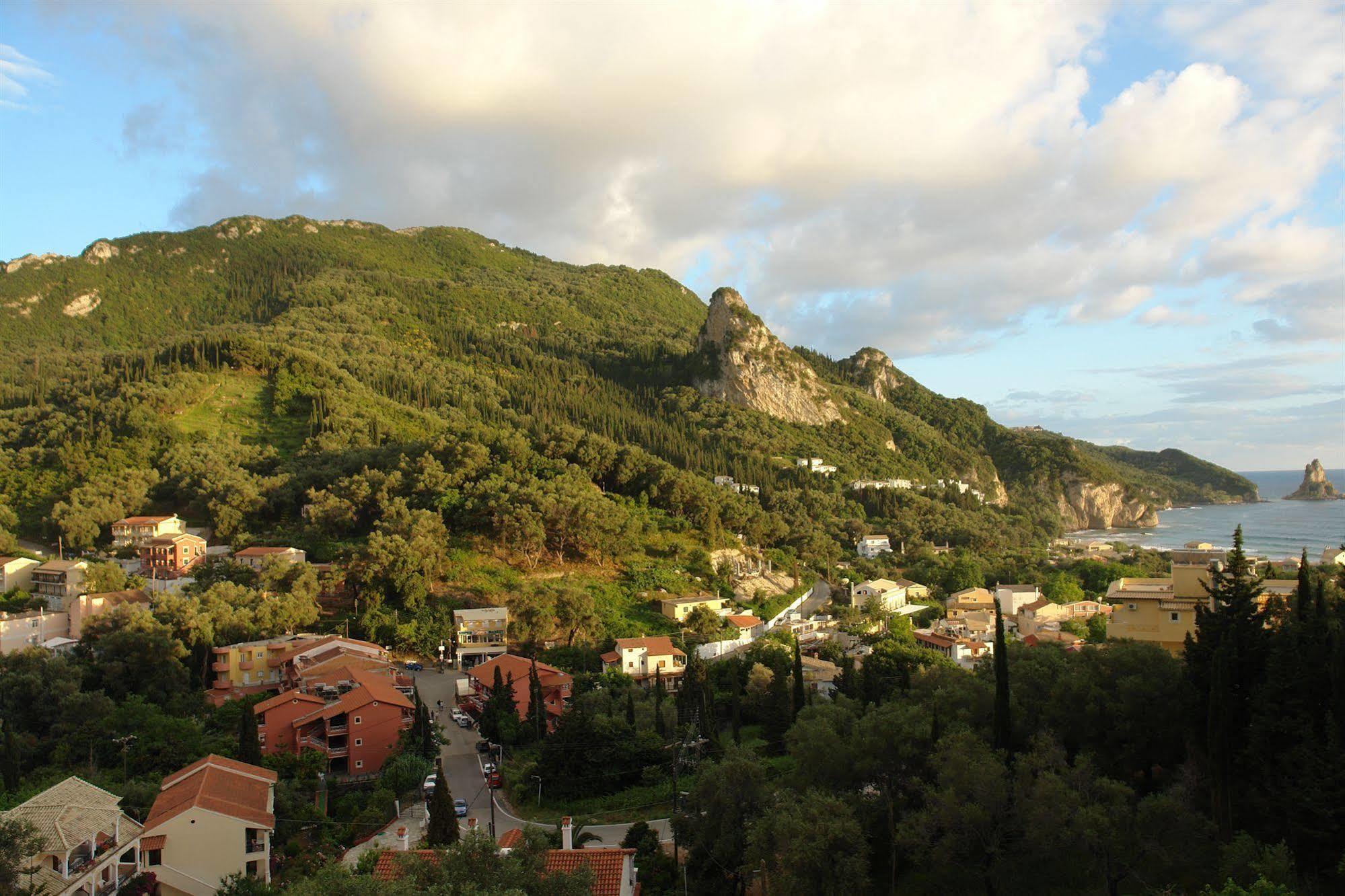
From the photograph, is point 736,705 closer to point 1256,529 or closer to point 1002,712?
point 1002,712

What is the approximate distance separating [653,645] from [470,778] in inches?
545

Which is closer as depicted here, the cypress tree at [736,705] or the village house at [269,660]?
the cypress tree at [736,705]

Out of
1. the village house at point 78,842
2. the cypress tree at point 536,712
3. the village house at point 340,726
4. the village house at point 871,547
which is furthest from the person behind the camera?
the village house at point 871,547

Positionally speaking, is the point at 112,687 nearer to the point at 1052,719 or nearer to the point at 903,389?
the point at 1052,719

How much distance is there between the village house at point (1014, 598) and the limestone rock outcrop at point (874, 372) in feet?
311

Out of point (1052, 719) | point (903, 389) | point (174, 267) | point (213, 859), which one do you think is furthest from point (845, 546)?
point (174, 267)

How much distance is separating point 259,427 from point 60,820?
176 ft

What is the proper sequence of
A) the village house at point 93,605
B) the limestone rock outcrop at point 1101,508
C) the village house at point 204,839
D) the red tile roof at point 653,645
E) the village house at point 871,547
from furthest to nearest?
the limestone rock outcrop at point 1101,508, the village house at point 871,547, the red tile roof at point 653,645, the village house at point 93,605, the village house at point 204,839

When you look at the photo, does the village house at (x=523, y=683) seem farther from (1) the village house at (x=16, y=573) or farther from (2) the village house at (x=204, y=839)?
(1) the village house at (x=16, y=573)

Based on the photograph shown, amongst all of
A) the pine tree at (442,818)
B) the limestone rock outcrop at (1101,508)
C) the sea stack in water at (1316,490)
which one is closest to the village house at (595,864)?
the pine tree at (442,818)

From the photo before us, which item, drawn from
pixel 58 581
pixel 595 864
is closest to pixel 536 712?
pixel 595 864

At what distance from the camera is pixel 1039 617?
5119 cm

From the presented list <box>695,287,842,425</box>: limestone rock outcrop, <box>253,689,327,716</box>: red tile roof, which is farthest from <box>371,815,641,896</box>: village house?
<box>695,287,842,425</box>: limestone rock outcrop

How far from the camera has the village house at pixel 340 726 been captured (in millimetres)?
27531
